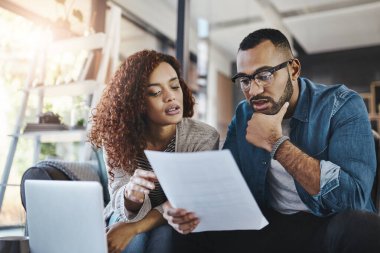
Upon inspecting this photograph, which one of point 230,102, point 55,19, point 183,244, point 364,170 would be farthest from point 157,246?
point 230,102

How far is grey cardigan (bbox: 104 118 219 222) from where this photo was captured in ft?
3.88

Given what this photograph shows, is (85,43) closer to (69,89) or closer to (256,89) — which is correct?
(69,89)

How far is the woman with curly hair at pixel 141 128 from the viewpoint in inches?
48.5

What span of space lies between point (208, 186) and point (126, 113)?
0.68m

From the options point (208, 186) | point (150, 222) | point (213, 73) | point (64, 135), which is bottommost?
point (150, 222)

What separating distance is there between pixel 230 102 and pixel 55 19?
4.23m

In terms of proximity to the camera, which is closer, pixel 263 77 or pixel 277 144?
pixel 277 144

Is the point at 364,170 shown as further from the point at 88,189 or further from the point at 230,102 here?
the point at 230,102

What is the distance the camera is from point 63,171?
5.02ft

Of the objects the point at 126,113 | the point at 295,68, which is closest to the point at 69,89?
the point at 126,113

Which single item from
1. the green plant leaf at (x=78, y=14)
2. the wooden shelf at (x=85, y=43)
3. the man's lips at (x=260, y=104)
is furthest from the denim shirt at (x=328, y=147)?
the green plant leaf at (x=78, y=14)

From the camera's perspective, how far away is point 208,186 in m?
0.80

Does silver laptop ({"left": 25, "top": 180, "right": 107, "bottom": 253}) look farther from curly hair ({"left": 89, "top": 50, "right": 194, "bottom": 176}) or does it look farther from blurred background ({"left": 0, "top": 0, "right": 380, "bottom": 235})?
blurred background ({"left": 0, "top": 0, "right": 380, "bottom": 235})

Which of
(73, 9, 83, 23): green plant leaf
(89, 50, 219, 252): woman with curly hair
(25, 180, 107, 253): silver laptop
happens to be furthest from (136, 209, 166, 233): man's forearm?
(73, 9, 83, 23): green plant leaf
